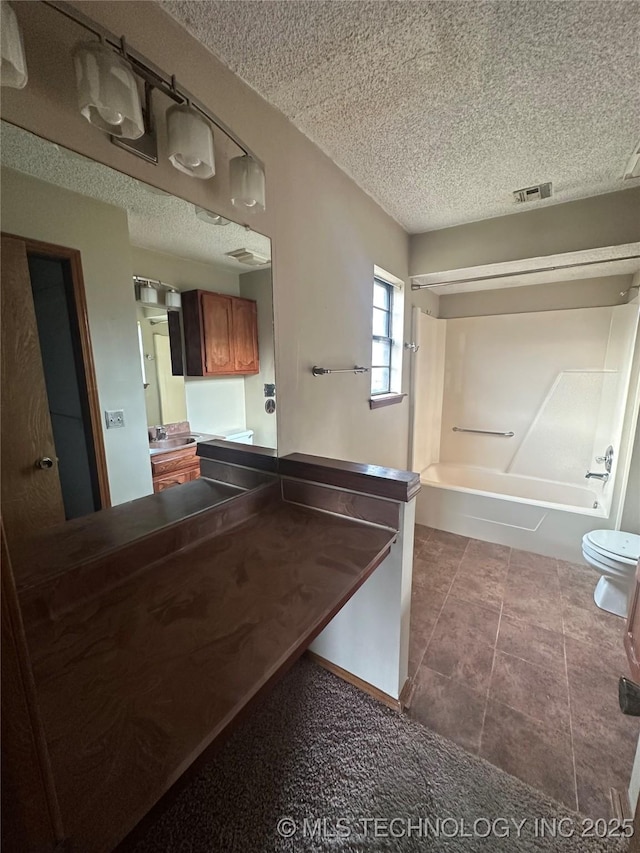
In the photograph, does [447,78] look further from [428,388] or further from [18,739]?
[428,388]

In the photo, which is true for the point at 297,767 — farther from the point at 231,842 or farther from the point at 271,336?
the point at 271,336

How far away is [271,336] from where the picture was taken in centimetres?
148

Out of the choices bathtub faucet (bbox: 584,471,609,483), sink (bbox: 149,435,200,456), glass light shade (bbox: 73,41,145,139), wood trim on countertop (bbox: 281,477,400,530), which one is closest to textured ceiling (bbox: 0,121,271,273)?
glass light shade (bbox: 73,41,145,139)

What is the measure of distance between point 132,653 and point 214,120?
151 centimetres

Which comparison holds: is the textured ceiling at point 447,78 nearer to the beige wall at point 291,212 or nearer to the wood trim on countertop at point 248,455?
the beige wall at point 291,212

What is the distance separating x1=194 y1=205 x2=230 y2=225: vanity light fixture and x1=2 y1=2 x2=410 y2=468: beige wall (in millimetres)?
22

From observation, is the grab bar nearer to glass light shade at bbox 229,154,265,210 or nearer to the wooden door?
glass light shade at bbox 229,154,265,210

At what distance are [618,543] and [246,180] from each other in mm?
Answer: 2708

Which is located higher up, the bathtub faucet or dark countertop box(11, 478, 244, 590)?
dark countertop box(11, 478, 244, 590)

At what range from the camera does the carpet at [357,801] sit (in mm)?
1036

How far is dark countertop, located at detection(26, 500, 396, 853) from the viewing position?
0.53m

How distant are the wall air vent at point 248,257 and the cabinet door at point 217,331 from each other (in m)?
0.16

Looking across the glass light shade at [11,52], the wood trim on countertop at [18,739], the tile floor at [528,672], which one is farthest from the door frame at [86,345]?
the tile floor at [528,672]

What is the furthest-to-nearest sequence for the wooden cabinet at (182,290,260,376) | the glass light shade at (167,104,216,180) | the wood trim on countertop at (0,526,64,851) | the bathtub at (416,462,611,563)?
the bathtub at (416,462,611,563)
the wooden cabinet at (182,290,260,376)
the glass light shade at (167,104,216,180)
the wood trim on countertop at (0,526,64,851)
